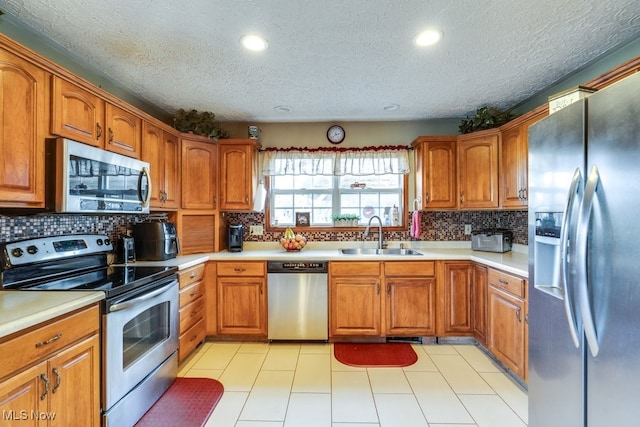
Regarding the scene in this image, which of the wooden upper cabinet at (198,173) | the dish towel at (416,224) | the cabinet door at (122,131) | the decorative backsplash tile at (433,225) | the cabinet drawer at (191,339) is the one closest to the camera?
the cabinet door at (122,131)

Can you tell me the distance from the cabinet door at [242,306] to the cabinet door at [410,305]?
120 centimetres

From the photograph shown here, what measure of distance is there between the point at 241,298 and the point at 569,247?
249 centimetres

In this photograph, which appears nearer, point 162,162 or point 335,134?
point 162,162

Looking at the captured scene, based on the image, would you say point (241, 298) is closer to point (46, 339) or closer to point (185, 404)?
point (185, 404)

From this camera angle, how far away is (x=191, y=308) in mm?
2498

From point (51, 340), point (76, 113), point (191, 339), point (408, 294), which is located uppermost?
point (76, 113)

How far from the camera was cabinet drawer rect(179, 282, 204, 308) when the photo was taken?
2.36 m

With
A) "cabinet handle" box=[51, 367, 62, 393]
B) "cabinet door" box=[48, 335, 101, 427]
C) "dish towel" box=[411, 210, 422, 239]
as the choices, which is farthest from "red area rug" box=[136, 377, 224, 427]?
"dish towel" box=[411, 210, 422, 239]

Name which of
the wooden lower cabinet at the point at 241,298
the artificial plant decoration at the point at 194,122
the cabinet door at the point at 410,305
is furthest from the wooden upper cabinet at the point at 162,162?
the cabinet door at the point at 410,305

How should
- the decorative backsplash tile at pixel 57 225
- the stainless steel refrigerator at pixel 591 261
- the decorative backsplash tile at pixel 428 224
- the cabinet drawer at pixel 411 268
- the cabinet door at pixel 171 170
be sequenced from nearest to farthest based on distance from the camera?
the stainless steel refrigerator at pixel 591 261 → the decorative backsplash tile at pixel 57 225 → the decorative backsplash tile at pixel 428 224 → the cabinet door at pixel 171 170 → the cabinet drawer at pixel 411 268

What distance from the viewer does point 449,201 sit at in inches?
120

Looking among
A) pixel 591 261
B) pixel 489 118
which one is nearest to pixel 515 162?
pixel 489 118

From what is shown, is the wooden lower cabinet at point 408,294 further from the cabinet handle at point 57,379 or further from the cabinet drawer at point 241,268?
the cabinet handle at point 57,379

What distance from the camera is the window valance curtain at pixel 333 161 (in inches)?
132
